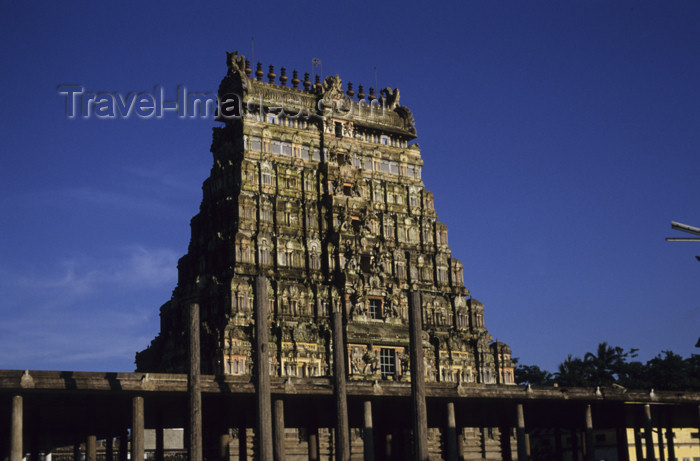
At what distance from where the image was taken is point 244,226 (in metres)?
73.4

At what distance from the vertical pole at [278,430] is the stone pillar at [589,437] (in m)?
20.5

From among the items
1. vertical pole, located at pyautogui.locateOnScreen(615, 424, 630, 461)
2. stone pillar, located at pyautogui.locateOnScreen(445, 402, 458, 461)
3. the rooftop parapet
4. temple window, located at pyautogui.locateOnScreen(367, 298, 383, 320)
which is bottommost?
vertical pole, located at pyautogui.locateOnScreen(615, 424, 630, 461)

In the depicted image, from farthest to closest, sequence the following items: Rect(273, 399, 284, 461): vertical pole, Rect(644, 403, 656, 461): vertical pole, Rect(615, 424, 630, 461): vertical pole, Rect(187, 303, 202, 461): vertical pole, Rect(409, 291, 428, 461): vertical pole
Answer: Rect(615, 424, 630, 461): vertical pole, Rect(644, 403, 656, 461): vertical pole, Rect(273, 399, 284, 461): vertical pole, Rect(409, 291, 428, 461): vertical pole, Rect(187, 303, 202, 461): vertical pole

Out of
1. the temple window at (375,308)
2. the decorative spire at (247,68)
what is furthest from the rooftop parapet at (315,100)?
the temple window at (375,308)

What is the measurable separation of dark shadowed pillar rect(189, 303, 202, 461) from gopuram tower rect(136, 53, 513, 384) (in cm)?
2495

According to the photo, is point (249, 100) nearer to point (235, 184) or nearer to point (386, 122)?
point (235, 184)

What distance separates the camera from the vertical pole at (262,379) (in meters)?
42.7

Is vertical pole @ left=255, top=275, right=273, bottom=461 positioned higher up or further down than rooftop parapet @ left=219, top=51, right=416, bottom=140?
further down

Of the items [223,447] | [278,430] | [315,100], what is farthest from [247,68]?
[278,430]

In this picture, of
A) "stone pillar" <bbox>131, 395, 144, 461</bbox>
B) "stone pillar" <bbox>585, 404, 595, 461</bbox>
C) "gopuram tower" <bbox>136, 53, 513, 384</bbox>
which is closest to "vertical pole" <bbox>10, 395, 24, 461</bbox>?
"stone pillar" <bbox>131, 395, 144, 461</bbox>

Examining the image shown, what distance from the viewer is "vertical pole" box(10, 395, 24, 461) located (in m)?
39.9

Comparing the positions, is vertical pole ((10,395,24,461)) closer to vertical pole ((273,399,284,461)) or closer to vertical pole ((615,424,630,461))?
vertical pole ((273,399,284,461))

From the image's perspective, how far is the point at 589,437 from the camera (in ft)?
191

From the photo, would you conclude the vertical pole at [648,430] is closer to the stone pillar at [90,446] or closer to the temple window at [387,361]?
the temple window at [387,361]
